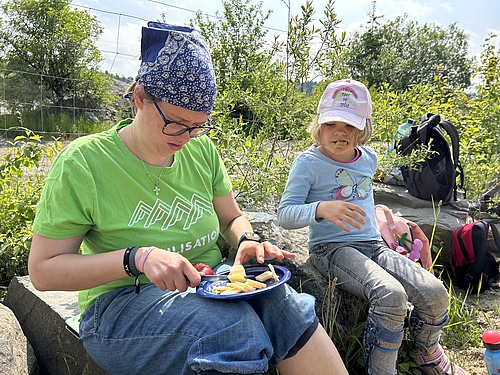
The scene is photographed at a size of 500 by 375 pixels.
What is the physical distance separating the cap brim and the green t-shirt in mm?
800

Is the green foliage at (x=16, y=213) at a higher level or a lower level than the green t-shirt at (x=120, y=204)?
lower

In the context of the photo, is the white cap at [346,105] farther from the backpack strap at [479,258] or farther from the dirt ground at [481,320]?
the backpack strap at [479,258]

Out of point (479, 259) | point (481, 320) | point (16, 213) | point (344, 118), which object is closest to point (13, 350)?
point (16, 213)

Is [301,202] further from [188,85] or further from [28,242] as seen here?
[28,242]

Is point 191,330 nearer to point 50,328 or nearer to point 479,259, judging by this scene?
point 50,328

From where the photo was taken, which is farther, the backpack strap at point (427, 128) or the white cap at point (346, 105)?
the backpack strap at point (427, 128)

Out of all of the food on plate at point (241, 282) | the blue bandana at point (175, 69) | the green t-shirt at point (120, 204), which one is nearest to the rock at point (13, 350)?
the green t-shirt at point (120, 204)

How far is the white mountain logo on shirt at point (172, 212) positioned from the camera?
162cm

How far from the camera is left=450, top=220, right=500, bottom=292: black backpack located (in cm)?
334

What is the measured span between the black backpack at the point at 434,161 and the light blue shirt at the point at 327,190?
1547mm

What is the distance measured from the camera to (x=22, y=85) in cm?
950

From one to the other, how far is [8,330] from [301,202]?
1.37 metres

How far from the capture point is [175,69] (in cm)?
155

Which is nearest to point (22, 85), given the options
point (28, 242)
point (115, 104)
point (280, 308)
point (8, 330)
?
point (115, 104)
